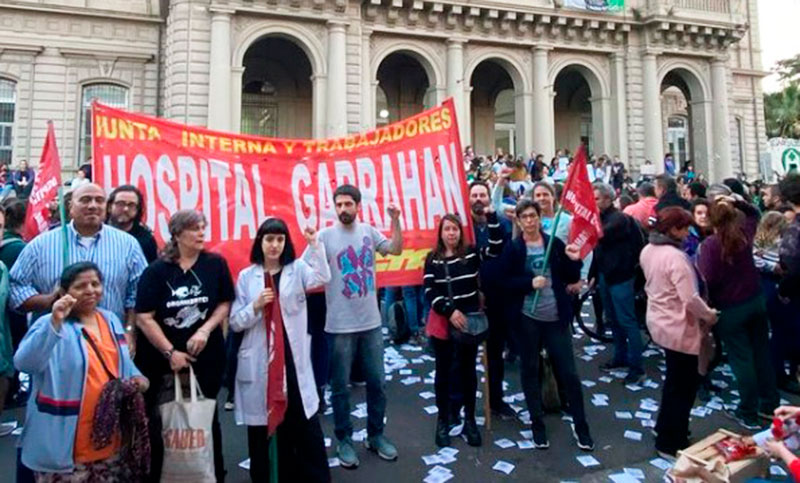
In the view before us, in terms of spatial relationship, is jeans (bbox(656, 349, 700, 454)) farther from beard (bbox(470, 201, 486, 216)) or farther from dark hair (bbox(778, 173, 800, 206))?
beard (bbox(470, 201, 486, 216))

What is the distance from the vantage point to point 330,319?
4.56 meters

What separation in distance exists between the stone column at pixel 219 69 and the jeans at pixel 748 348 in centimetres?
1755

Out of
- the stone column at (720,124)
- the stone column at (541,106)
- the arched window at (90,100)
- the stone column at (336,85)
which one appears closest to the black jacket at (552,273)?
the stone column at (336,85)

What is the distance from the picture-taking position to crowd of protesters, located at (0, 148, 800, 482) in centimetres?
317

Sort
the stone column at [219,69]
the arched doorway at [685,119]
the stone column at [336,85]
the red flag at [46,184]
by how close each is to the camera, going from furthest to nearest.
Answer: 1. the arched doorway at [685,119]
2. the stone column at [336,85]
3. the stone column at [219,69]
4. the red flag at [46,184]

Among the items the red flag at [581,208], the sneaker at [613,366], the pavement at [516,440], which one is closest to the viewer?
the pavement at [516,440]

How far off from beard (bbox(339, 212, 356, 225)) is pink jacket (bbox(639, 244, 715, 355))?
2603mm

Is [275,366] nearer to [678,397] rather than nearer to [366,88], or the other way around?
[678,397]


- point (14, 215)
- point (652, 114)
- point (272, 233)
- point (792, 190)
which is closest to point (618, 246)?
point (792, 190)

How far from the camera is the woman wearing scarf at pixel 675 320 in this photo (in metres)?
4.49

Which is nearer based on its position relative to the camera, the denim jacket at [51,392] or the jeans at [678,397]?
the denim jacket at [51,392]

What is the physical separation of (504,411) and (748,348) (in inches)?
93.5

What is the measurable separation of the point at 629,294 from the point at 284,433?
4.43 metres

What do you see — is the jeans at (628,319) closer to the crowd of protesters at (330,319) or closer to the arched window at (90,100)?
the crowd of protesters at (330,319)
